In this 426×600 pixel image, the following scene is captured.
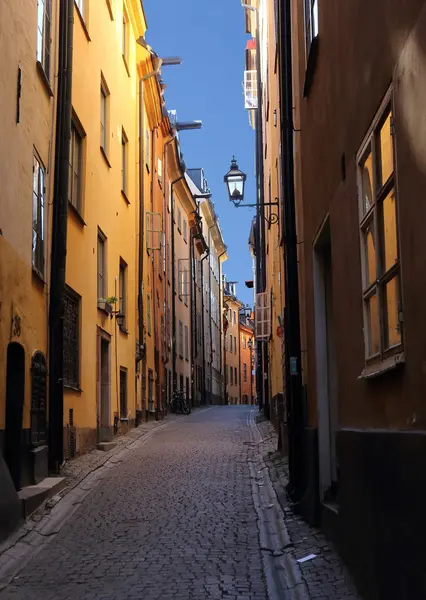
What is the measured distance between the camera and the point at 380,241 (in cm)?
498

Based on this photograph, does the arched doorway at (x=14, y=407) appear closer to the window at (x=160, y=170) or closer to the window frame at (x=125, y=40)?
the window frame at (x=125, y=40)

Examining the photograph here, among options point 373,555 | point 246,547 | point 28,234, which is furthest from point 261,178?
point 373,555

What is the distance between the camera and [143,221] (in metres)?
21.1

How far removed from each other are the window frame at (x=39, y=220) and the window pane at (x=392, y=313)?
6.06m

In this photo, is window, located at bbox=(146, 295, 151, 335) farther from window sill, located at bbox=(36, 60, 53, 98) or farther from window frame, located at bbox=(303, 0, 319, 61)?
window frame, located at bbox=(303, 0, 319, 61)

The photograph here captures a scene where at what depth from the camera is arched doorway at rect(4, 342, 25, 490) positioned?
29.1ft

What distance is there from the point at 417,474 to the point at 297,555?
3.44 m

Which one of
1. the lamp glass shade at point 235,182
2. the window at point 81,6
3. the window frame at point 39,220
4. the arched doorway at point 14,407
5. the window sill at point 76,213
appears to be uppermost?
the window at point 81,6

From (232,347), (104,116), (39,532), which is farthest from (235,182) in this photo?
(232,347)

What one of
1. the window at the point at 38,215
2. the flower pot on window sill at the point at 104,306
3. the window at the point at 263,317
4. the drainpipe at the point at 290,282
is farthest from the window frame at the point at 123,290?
the drainpipe at the point at 290,282

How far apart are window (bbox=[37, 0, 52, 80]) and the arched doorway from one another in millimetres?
4027

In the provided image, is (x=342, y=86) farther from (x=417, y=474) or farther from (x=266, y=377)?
(x=266, y=377)

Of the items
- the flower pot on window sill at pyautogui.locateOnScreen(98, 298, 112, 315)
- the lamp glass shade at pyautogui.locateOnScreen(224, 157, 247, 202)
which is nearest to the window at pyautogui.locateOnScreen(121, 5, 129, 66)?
the lamp glass shade at pyautogui.locateOnScreen(224, 157, 247, 202)

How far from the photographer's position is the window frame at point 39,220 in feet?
33.3
